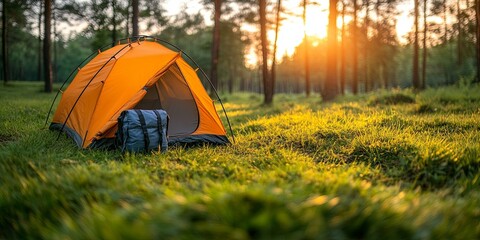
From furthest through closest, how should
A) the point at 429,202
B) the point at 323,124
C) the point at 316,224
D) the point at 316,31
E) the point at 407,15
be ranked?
1. the point at 316,31
2. the point at 407,15
3. the point at 323,124
4. the point at 429,202
5. the point at 316,224

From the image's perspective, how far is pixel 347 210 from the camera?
238 centimetres

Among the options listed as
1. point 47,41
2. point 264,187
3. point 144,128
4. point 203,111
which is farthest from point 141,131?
point 47,41

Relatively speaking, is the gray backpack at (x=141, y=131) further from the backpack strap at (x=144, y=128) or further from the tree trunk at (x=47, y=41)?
the tree trunk at (x=47, y=41)

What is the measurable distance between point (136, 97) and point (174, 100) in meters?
1.17

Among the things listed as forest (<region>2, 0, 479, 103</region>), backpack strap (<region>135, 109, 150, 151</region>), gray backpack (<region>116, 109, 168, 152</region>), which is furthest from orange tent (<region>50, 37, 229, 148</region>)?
forest (<region>2, 0, 479, 103</region>)

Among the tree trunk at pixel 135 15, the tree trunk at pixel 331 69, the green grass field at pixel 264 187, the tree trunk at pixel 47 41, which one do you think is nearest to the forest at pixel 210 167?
the green grass field at pixel 264 187

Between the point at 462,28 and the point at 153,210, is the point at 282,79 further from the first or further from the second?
the point at 153,210

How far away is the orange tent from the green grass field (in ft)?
1.73

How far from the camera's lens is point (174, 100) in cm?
721

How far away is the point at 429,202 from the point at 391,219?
2.88 ft

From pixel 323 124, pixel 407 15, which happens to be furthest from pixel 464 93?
pixel 407 15

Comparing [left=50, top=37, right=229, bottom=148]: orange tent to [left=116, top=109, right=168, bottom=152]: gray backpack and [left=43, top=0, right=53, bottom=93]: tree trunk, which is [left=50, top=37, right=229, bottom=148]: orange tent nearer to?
[left=116, top=109, right=168, bottom=152]: gray backpack

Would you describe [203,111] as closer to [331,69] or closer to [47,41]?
[331,69]

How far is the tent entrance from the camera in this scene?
7.07m
